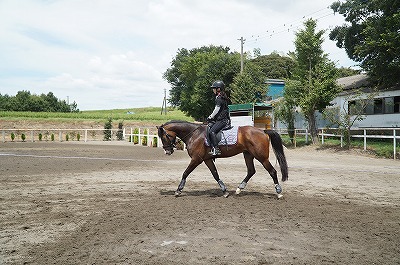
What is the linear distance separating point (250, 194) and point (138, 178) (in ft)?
14.3

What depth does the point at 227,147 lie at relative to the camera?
873 cm

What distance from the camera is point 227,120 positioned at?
8.81m

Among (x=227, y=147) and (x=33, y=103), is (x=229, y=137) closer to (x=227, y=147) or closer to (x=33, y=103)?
(x=227, y=147)

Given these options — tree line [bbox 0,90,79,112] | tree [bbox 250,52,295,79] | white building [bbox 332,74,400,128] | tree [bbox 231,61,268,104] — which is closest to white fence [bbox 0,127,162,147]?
tree [bbox 231,61,268,104]

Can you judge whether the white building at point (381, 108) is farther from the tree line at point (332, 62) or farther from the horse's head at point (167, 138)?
the horse's head at point (167, 138)

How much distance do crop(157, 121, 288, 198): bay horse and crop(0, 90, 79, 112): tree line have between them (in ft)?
218

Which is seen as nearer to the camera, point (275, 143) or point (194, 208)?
point (194, 208)

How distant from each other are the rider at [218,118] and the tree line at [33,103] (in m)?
67.3

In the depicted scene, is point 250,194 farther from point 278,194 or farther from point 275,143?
point 275,143

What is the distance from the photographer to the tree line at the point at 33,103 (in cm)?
6588

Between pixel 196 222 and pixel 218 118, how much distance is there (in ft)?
11.1

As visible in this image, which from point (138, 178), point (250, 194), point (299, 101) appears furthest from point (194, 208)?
point (299, 101)

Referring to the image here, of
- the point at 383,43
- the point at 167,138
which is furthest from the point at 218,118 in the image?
the point at 383,43

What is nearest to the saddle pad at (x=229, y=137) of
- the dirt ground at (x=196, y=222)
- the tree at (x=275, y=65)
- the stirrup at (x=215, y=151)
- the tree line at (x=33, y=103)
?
the stirrup at (x=215, y=151)
